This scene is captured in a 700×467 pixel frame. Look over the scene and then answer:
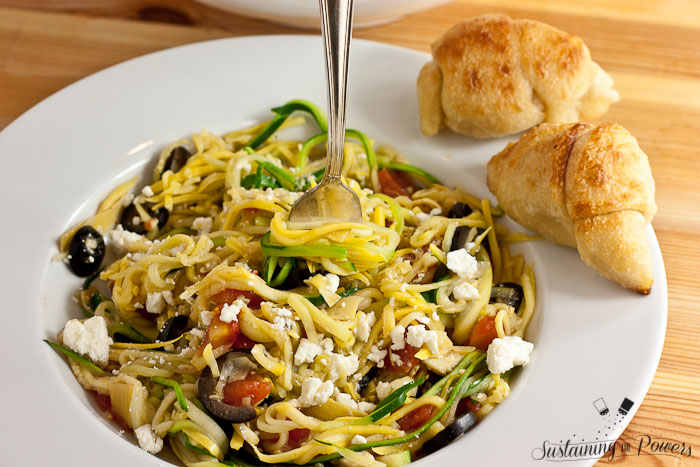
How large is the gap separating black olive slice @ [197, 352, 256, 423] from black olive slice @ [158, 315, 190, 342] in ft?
1.15

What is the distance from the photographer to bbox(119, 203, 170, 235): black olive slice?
148 inches

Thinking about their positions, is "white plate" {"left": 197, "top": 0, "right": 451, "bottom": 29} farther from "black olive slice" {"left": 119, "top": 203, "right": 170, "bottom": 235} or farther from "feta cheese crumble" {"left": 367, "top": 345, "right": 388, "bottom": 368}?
"feta cheese crumble" {"left": 367, "top": 345, "right": 388, "bottom": 368}

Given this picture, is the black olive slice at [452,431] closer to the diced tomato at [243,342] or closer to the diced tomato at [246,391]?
the diced tomato at [246,391]

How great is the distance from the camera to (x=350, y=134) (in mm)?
4043

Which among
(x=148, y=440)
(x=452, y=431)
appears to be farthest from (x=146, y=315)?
(x=452, y=431)

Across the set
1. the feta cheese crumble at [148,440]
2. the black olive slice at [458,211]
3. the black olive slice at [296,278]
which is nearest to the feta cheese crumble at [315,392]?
the black olive slice at [296,278]

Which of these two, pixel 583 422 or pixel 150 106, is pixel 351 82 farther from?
pixel 583 422

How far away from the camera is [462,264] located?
3375mm

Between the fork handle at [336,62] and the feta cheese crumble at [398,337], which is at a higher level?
the fork handle at [336,62]

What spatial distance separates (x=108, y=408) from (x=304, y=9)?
2.57 m

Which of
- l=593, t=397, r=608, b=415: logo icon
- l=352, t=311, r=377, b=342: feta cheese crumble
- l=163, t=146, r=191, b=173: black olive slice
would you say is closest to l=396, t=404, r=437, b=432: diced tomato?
l=352, t=311, r=377, b=342: feta cheese crumble

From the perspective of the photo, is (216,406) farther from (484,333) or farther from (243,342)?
(484,333)

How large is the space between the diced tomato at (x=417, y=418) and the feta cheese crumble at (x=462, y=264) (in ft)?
2.17

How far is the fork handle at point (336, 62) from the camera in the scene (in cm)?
293
